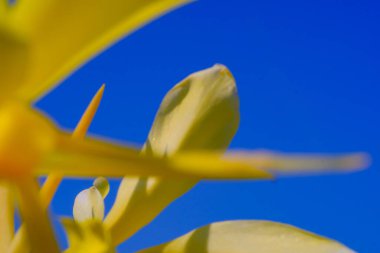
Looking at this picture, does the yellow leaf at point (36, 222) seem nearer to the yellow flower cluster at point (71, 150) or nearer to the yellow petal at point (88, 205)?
the yellow flower cluster at point (71, 150)

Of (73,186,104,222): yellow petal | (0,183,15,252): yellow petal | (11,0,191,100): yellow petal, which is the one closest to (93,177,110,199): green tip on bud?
(73,186,104,222): yellow petal

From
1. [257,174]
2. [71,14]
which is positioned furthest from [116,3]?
[257,174]

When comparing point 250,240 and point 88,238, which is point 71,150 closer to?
point 88,238

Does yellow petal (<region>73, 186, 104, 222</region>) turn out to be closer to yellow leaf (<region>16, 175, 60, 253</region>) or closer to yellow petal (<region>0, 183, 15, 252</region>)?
yellow petal (<region>0, 183, 15, 252</region>)

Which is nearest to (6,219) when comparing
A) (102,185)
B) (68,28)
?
(102,185)

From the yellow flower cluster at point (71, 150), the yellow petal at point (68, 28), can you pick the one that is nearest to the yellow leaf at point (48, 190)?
the yellow flower cluster at point (71, 150)

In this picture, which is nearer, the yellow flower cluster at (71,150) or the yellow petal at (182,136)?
the yellow flower cluster at (71,150)

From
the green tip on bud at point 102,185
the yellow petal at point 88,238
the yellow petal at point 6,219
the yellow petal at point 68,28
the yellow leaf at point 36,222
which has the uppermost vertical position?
the green tip on bud at point 102,185
